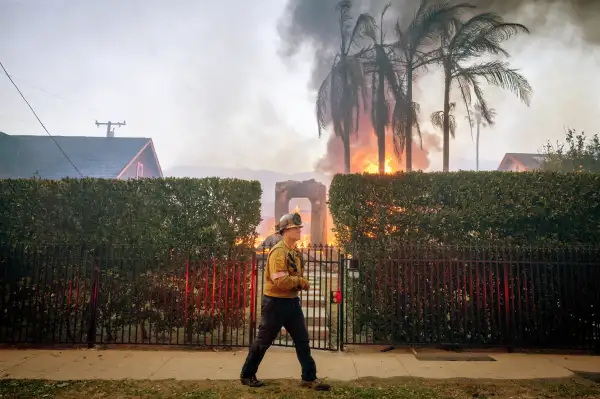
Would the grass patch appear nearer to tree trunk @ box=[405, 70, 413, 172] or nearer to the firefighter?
the firefighter

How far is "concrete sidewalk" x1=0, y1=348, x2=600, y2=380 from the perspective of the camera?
5188 mm

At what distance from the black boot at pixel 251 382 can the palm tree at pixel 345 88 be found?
17205 millimetres

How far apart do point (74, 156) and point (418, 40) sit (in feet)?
92.2

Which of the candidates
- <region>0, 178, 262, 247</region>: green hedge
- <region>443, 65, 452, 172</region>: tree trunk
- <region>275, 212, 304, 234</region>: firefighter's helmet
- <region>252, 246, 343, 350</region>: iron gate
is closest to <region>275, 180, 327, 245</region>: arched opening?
<region>443, 65, 452, 172</region>: tree trunk

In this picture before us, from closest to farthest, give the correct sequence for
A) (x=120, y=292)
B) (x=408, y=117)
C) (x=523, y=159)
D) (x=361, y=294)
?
(x=120, y=292) < (x=361, y=294) < (x=408, y=117) < (x=523, y=159)

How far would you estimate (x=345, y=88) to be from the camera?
2127cm

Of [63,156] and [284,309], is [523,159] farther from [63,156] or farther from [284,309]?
[63,156]

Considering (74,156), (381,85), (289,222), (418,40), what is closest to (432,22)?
(418,40)

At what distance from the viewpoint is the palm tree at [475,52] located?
14.3m

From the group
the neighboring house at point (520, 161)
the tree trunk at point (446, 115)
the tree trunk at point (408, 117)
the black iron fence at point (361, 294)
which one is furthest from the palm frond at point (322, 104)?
the neighboring house at point (520, 161)

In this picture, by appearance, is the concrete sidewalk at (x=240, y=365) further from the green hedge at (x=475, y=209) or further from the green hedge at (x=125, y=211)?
the green hedge at (x=475, y=209)

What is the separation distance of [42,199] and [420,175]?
25.7 feet

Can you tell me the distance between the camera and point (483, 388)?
4770 millimetres

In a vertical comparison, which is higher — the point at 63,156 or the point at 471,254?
the point at 63,156
